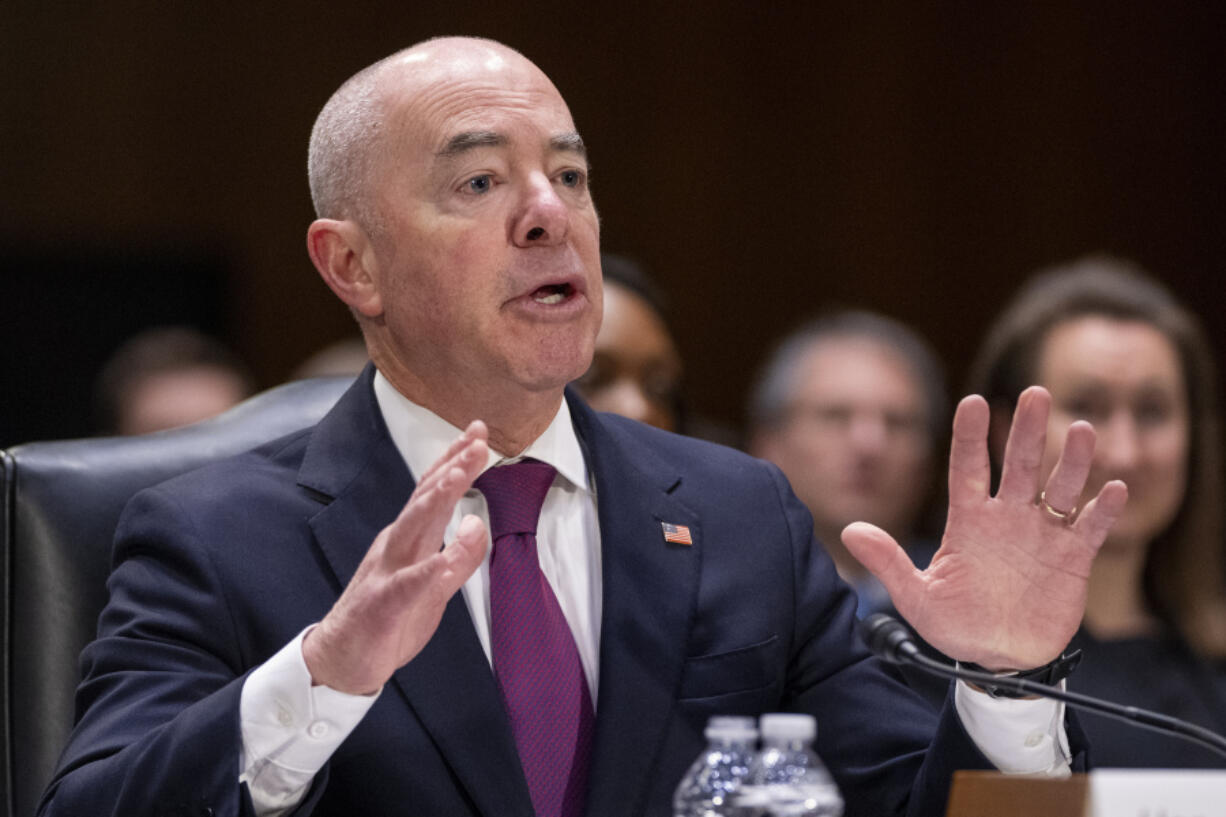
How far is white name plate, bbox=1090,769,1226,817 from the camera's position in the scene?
Answer: 1220 mm

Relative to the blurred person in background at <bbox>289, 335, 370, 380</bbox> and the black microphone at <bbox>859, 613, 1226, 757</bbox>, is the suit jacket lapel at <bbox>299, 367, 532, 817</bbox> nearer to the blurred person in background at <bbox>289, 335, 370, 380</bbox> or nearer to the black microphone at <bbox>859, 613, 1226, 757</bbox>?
the black microphone at <bbox>859, 613, 1226, 757</bbox>

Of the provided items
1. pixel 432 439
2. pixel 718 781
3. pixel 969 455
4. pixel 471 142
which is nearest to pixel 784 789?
A: pixel 718 781

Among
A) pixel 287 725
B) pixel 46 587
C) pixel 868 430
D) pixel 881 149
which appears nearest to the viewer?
pixel 287 725

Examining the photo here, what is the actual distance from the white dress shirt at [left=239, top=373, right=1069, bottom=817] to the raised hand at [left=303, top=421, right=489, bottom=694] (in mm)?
39

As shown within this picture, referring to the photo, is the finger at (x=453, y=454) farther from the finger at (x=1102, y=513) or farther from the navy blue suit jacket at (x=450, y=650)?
the finger at (x=1102, y=513)

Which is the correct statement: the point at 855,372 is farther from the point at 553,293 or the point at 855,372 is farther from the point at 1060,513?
the point at 1060,513

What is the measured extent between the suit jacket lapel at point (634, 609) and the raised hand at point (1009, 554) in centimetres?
30

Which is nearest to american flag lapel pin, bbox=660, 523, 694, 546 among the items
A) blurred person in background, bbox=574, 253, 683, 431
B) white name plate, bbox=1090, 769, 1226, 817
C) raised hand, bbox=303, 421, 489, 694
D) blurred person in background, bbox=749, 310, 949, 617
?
raised hand, bbox=303, 421, 489, 694

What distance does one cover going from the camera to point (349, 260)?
6.53ft

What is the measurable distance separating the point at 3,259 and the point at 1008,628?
4.31 m

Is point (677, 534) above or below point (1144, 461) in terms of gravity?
above

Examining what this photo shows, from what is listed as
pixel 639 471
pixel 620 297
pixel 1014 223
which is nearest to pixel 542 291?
pixel 639 471

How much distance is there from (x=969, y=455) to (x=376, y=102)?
31.9 inches

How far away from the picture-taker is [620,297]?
10.1ft
